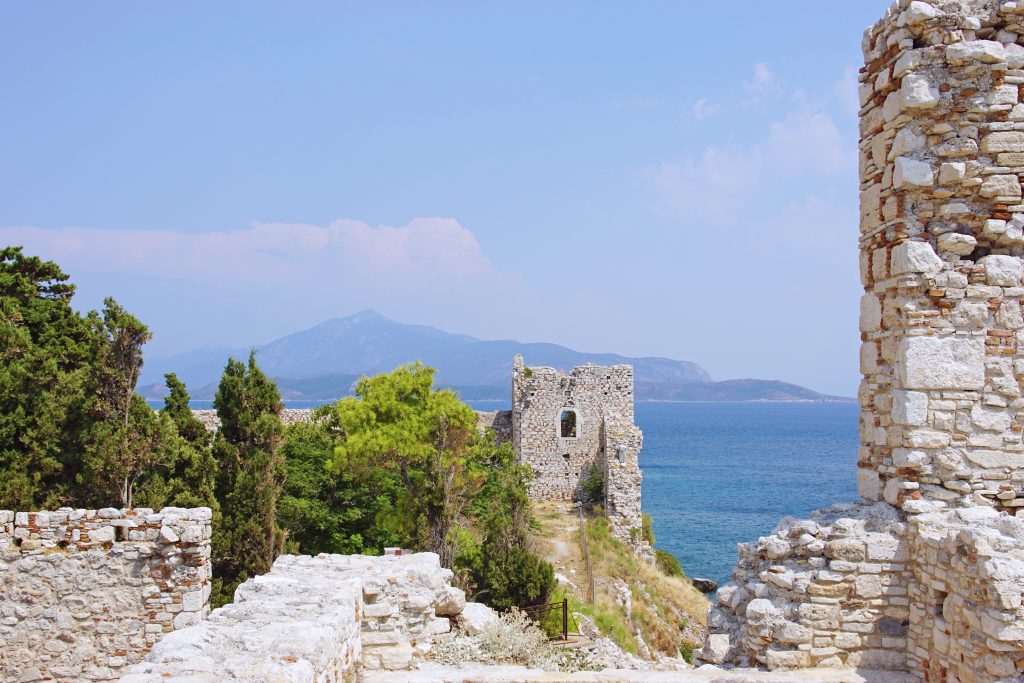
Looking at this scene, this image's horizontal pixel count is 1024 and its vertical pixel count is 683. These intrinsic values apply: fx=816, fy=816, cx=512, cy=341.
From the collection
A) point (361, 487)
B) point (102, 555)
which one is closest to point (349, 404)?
point (361, 487)

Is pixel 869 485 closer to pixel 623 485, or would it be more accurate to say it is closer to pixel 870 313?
pixel 870 313

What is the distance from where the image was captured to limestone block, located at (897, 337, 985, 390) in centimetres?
573

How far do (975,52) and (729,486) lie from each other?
57573 mm

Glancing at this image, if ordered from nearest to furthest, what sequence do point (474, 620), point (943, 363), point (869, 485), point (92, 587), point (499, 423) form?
point (943, 363) < point (869, 485) < point (474, 620) < point (92, 587) < point (499, 423)

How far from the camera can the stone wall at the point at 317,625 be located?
13.4ft

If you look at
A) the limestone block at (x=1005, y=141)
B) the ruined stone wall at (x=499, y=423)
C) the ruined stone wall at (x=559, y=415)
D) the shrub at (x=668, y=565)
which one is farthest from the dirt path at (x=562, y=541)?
the limestone block at (x=1005, y=141)

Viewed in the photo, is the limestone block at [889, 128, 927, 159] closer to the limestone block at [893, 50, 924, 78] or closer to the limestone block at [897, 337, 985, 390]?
the limestone block at [893, 50, 924, 78]

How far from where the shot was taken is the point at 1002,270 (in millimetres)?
5789

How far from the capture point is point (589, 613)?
50.5 ft

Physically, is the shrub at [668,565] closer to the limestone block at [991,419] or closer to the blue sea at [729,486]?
the blue sea at [729,486]

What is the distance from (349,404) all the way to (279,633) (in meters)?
15.6

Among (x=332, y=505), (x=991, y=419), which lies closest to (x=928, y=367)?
(x=991, y=419)

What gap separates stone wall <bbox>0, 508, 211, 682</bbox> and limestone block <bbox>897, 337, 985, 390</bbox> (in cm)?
694

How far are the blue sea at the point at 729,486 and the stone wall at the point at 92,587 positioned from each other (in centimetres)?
2245
